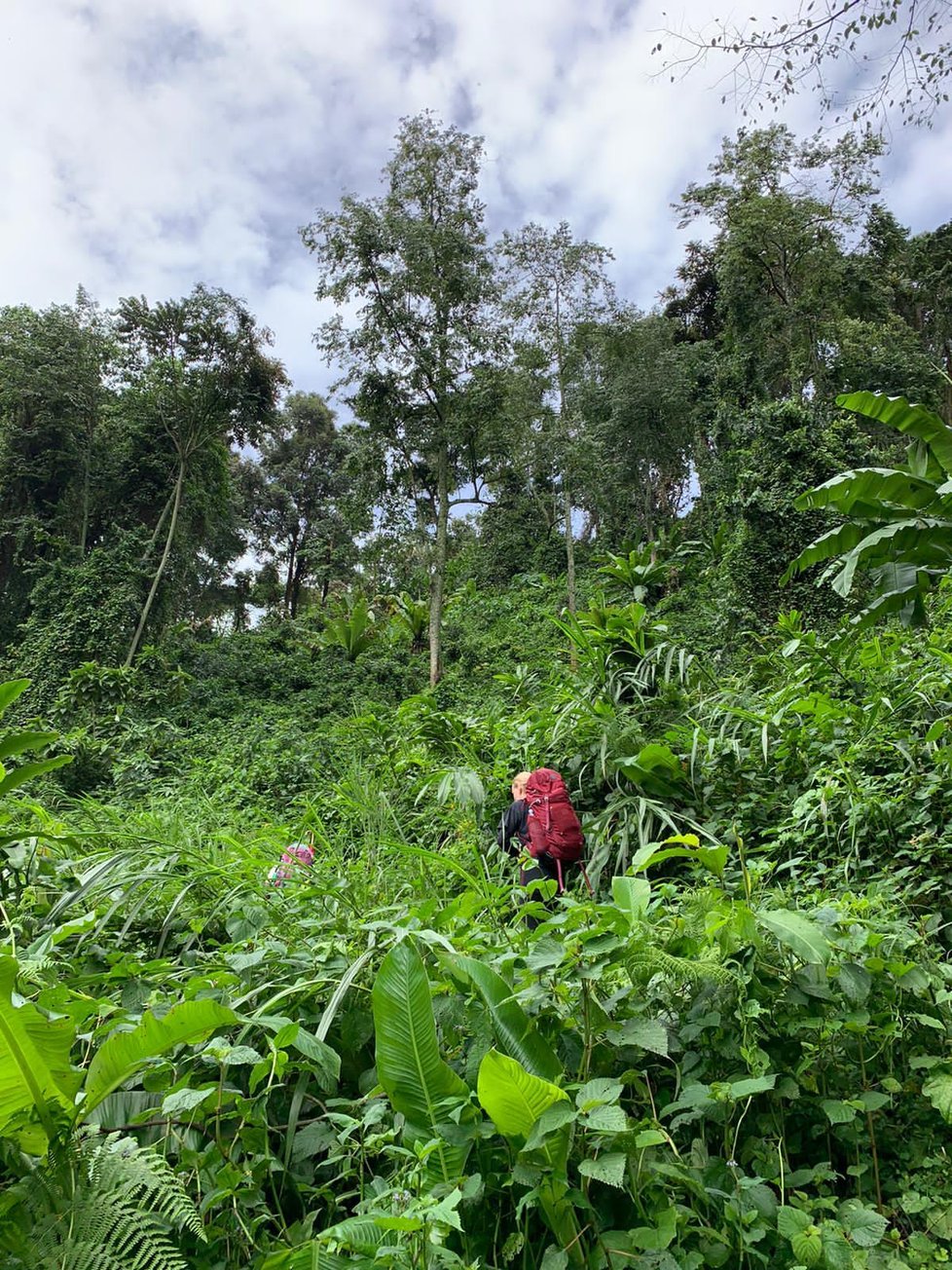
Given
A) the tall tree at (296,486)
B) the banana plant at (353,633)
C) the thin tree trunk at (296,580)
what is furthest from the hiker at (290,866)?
the thin tree trunk at (296,580)

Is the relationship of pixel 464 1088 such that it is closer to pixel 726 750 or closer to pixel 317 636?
pixel 726 750

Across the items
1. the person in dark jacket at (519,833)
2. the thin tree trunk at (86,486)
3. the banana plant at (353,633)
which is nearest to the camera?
the person in dark jacket at (519,833)

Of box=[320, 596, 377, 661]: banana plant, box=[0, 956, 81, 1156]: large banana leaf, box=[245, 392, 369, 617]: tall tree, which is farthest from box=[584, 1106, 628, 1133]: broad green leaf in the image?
box=[245, 392, 369, 617]: tall tree

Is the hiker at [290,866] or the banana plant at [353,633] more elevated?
the banana plant at [353,633]

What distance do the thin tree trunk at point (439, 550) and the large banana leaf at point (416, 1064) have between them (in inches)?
362

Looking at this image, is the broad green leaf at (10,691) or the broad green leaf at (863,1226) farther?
the broad green leaf at (10,691)

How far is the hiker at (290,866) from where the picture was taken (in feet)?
5.94

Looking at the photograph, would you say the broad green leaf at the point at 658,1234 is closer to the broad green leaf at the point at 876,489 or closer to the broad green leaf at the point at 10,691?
the broad green leaf at the point at 10,691

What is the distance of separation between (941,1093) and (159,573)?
13.2 m

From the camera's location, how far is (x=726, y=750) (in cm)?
317

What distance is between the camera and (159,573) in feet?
40.7

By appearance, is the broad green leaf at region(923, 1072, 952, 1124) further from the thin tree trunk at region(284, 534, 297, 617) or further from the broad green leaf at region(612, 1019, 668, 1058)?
the thin tree trunk at region(284, 534, 297, 617)

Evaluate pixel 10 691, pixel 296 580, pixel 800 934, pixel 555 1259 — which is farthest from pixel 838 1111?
pixel 296 580

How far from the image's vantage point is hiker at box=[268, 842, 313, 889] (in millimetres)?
1811
